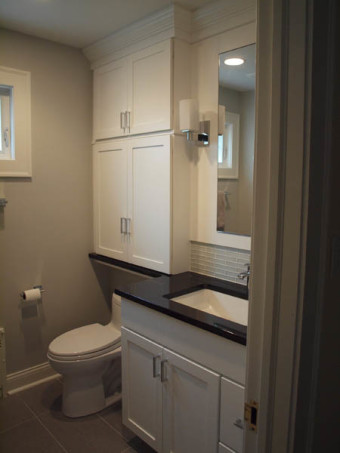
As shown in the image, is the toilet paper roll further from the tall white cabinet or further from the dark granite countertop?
the dark granite countertop

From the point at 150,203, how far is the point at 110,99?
846 millimetres

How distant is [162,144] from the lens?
2135 mm

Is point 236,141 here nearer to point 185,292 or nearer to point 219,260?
point 219,260

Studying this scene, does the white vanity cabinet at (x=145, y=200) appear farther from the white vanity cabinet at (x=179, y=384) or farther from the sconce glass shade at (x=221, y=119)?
the white vanity cabinet at (x=179, y=384)

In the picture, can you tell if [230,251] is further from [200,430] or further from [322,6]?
[322,6]

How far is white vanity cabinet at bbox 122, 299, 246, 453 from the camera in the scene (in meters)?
1.42

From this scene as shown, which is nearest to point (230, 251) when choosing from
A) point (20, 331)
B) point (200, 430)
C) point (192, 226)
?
point (192, 226)

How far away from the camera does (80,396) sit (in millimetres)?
2217

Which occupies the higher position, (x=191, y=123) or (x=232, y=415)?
(x=191, y=123)

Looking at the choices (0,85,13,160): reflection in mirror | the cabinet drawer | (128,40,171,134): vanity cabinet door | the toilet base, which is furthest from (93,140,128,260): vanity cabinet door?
the cabinet drawer

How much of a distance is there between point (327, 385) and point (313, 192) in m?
0.48

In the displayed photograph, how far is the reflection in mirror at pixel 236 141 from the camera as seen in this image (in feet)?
6.19

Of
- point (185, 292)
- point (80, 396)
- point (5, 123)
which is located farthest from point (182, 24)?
point (80, 396)

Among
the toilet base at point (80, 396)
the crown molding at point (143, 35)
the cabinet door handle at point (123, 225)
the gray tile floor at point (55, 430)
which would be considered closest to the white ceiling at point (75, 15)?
the crown molding at point (143, 35)
